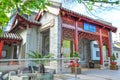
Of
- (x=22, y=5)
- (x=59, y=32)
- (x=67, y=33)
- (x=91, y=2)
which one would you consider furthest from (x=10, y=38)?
(x=91, y=2)

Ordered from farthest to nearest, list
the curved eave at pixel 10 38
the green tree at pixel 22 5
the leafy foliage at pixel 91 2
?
1. the curved eave at pixel 10 38
2. the green tree at pixel 22 5
3. the leafy foliage at pixel 91 2

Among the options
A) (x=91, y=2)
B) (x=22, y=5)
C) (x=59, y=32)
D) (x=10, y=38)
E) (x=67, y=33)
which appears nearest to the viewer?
(x=91, y=2)

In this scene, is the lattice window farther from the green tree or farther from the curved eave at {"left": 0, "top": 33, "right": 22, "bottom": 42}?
the green tree

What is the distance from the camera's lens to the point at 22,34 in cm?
1602

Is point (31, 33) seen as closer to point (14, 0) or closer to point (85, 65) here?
point (85, 65)

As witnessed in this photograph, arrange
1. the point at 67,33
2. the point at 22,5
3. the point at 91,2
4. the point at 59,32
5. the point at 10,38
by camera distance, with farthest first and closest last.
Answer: the point at 10,38, the point at 67,33, the point at 59,32, the point at 22,5, the point at 91,2

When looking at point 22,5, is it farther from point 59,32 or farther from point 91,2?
point 59,32

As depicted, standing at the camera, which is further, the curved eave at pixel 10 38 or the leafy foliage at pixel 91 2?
the curved eave at pixel 10 38

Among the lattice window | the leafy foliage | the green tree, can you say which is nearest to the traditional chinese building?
the lattice window

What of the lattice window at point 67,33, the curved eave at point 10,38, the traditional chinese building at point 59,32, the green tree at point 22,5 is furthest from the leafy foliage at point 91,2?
the curved eave at point 10,38

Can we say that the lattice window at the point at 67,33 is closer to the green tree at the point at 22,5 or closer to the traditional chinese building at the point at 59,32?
the traditional chinese building at the point at 59,32

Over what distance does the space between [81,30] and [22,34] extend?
589cm

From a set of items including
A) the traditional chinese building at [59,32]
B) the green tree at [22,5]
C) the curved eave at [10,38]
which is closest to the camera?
the green tree at [22,5]

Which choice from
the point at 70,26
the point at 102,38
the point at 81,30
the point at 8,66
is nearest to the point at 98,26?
the point at 102,38
